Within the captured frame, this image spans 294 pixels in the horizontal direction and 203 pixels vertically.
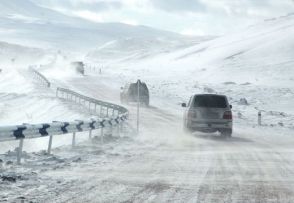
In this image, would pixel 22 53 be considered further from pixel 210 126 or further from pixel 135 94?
pixel 210 126

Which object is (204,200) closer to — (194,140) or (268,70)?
(194,140)

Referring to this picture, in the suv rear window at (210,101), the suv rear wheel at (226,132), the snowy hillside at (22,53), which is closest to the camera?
the suv rear wheel at (226,132)

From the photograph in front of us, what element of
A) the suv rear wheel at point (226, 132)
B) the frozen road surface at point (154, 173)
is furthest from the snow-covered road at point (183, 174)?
the suv rear wheel at point (226, 132)

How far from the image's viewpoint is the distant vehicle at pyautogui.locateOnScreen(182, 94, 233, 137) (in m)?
20.2

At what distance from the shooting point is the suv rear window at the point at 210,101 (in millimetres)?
20594

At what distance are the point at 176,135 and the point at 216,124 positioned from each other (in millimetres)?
1744

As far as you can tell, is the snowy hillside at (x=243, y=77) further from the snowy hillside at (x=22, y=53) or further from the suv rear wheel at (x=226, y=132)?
the snowy hillside at (x=22, y=53)

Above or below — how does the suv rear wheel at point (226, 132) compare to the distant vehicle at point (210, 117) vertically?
below

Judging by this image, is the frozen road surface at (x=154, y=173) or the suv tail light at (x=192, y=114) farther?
the suv tail light at (x=192, y=114)

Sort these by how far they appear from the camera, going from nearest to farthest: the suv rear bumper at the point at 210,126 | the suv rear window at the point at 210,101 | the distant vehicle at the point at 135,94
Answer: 1. the suv rear bumper at the point at 210,126
2. the suv rear window at the point at 210,101
3. the distant vehicle at the point at 135,94

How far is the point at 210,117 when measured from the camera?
2030 cm

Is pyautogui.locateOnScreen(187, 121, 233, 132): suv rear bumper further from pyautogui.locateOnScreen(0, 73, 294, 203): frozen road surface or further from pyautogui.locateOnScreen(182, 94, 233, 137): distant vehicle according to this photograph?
pyautogui.locateOnScreen(0, 73, 294, 203): frozen road surface

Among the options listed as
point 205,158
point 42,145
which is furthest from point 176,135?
Answer: point 205,158

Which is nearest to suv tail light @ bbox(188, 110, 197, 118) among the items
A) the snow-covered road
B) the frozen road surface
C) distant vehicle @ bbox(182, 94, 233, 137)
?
distant vehicle @ bbox(182, 94, 233, 137)
